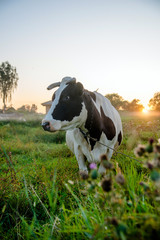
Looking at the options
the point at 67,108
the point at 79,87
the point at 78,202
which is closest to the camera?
the point at 78,202

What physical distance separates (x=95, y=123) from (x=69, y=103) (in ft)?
2.01

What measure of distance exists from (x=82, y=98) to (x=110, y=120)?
91 cm

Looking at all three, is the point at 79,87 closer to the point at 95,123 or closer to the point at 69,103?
the point at 69,103

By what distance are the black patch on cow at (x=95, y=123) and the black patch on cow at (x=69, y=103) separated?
0.62ft

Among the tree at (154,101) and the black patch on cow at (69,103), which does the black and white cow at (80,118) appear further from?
the tree at (154,101)

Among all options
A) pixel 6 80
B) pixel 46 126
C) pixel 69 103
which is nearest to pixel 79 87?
pixel 69 103

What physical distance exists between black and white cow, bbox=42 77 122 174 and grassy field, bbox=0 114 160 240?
0.41 metres

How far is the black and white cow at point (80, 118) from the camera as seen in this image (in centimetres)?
224

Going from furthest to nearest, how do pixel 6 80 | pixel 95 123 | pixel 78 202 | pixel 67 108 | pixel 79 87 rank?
pixel 6 80, pixel 95 123, pixel 79 87, pixel 67 108, pixel 78 202

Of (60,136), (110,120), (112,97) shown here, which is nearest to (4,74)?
(112,97)

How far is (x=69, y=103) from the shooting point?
7.67 ft

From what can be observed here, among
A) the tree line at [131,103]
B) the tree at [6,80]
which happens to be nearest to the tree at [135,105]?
the tree line at [131,103]

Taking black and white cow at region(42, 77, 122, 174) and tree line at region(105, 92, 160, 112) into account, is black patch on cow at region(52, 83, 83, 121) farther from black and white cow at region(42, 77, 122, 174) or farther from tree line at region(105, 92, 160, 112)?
tree line at region(105, 92, 160, 112)

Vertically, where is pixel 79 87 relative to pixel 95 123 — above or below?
above
